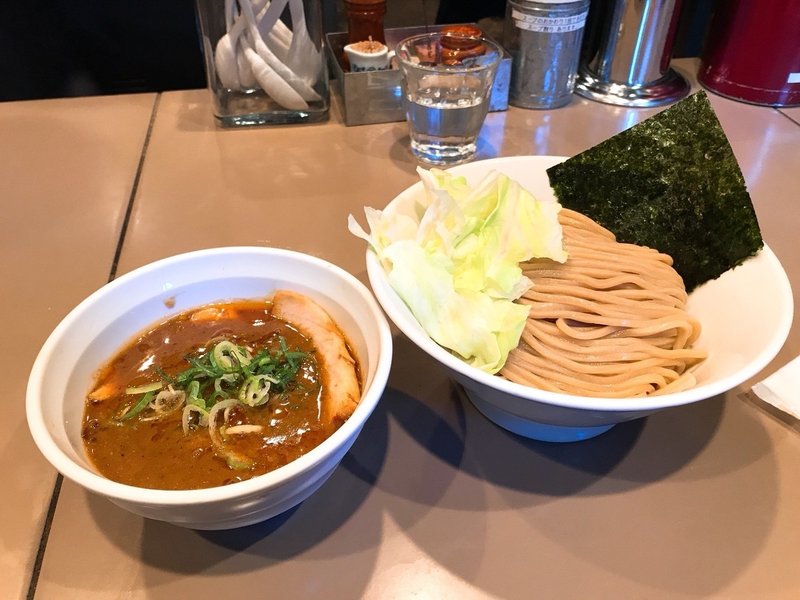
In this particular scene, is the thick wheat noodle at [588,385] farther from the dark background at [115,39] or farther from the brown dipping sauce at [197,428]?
the dark background at [115,39]

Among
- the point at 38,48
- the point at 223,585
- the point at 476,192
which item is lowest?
the point at 223,585

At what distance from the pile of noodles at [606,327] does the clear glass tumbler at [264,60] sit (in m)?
0.95

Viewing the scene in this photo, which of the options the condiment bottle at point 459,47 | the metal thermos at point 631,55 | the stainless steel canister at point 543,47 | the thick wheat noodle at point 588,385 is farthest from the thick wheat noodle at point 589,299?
the metal thermos at point 631,55

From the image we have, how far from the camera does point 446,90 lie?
159 cm

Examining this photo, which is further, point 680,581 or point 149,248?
point 149,248

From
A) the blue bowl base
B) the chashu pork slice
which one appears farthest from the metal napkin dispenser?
the blue bowl base

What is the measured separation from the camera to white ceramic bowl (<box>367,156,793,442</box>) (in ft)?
2.41

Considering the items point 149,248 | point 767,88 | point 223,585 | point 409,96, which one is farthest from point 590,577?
point 767,88

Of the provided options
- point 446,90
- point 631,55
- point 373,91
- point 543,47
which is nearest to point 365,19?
point 373,91

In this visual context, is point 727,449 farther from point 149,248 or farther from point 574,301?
point 149,248

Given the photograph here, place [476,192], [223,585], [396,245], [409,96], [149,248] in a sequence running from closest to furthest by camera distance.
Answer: [223,585]
[396,245]
[476,192]
[149,248]
[409,96]

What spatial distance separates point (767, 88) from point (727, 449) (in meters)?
1.36

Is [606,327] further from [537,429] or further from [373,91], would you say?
[373,91]

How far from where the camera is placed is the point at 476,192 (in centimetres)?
104
